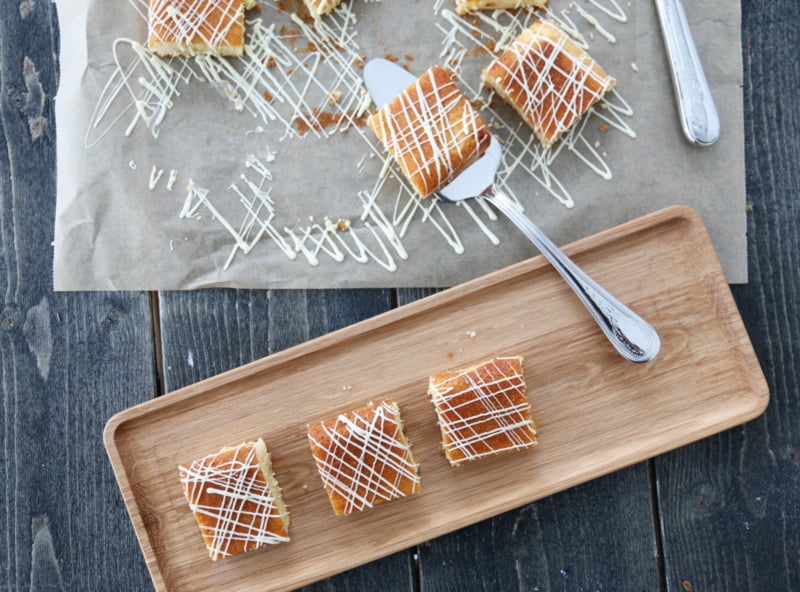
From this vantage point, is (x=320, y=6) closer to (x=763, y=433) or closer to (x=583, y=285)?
(x=583, y=285)

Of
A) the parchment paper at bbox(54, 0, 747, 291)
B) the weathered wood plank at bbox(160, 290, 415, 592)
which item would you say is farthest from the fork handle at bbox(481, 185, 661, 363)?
the weathered wood plank at bbox(160, 290, 415, 592)

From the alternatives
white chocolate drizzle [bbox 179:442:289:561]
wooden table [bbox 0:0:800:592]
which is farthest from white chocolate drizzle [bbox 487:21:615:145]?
white chocolate drizzle [bbox 179:442:289:561]

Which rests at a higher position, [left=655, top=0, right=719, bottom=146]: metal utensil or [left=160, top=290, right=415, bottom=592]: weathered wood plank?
[left=655, top=0, right=719, bottom=146]: metal utensil

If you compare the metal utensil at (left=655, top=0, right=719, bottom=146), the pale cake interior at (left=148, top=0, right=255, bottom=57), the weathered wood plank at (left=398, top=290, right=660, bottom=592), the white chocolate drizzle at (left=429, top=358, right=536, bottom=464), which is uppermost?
the pale cake interior at (left=148, top=0, right=255, bottom=57)

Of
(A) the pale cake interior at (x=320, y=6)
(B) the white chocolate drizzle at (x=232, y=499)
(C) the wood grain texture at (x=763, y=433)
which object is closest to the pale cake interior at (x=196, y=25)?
(A) the pale cake interior at (x=320, y=6)

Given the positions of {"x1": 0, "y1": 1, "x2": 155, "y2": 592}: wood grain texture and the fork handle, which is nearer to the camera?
the fork handle

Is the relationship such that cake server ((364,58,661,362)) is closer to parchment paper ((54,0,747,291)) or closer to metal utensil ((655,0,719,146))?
parchment paper ((54,0,747,291))

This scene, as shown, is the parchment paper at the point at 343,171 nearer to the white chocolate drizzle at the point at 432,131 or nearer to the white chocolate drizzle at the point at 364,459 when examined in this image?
the white chocolate drizzle at the point at 432,131
